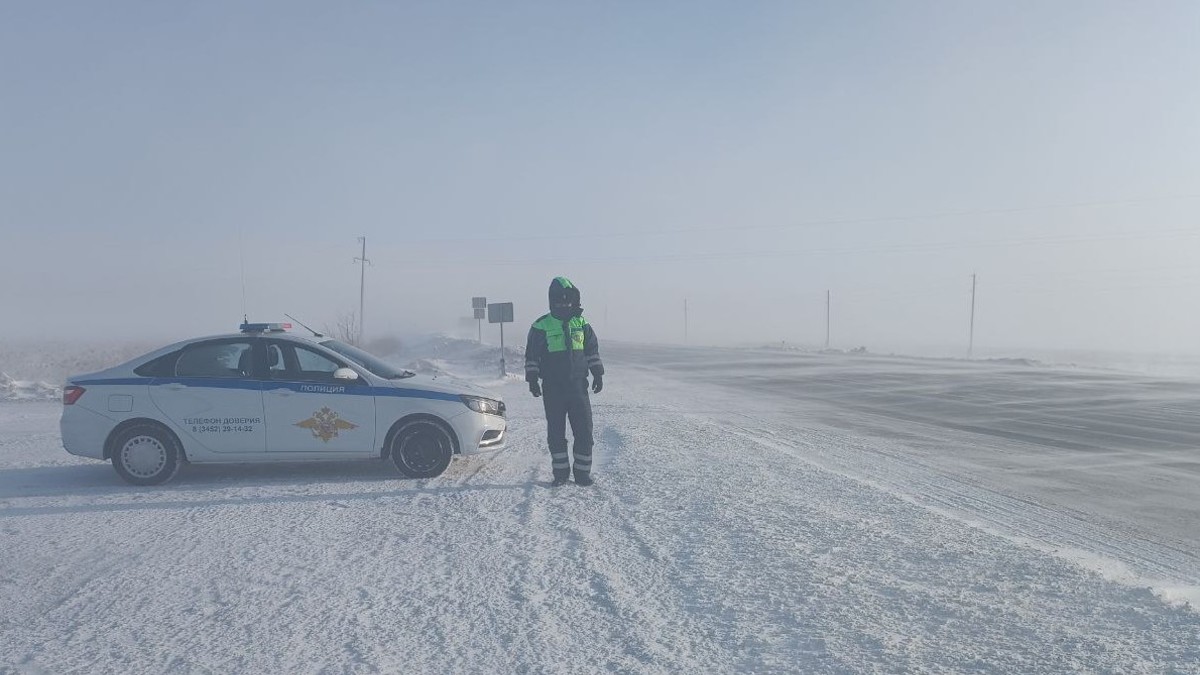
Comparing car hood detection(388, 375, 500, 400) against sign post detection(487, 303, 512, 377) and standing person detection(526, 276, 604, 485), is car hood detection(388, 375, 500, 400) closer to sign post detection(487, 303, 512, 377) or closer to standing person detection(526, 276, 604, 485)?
standing person detection(526, 276, 604, 485)

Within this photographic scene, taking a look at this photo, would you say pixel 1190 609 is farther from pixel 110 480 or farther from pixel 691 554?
pixel 110 480

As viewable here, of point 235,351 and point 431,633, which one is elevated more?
point 235,351

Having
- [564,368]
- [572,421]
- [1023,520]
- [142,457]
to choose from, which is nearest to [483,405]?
[572,421]

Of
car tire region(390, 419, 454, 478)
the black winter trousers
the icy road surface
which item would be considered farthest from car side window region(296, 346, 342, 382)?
the black winter trousers

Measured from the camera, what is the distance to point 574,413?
27.5 feet

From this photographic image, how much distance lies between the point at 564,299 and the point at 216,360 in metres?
3.87

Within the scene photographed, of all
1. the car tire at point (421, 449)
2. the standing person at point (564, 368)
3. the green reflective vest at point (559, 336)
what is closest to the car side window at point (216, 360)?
the car tire at point (421, 449)

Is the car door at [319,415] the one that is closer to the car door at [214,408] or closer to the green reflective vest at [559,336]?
the car door at [214,408]

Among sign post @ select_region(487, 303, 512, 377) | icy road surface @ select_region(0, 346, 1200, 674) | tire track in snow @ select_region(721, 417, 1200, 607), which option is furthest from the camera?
sign post @ select_region(487, 303, 512, 377)

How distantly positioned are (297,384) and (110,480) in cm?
232

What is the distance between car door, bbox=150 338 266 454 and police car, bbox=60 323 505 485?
1cm

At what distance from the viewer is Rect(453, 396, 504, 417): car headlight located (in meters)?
9.12

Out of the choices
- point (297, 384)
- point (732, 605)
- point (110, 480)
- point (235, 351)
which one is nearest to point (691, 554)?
point (732, 605)

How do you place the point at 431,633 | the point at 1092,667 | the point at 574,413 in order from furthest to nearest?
the point at 574,413, the point at 431,633, the point at 1092,667
